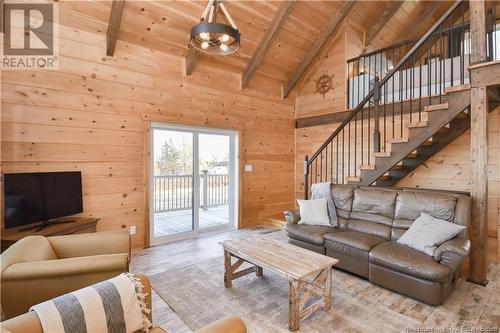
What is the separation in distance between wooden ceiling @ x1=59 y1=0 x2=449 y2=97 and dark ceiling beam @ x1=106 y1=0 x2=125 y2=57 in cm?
19

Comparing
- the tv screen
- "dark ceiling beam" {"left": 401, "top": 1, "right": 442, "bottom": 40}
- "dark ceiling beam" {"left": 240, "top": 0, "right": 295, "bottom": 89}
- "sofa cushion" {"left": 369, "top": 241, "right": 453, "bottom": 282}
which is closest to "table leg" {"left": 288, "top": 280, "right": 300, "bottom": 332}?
"sofa cushion" {"left": 369, "top": 241, "right": 453, "bottom": 282}

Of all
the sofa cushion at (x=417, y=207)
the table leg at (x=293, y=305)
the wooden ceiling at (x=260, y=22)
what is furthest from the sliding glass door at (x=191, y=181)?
the sofa cushion at (x=417, y=207)

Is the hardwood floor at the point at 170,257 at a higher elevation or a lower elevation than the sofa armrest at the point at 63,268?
lower

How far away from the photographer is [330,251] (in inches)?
133

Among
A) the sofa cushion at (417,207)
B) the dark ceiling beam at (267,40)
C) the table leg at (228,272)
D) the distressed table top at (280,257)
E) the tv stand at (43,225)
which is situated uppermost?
the dark ceiling beam at (267,40)

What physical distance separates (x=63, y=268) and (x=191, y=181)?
3.03 metres

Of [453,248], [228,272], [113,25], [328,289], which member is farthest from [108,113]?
[453,248]

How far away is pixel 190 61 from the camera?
14.7 feet

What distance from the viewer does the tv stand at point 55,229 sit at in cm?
264

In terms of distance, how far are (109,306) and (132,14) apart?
12.5 feet

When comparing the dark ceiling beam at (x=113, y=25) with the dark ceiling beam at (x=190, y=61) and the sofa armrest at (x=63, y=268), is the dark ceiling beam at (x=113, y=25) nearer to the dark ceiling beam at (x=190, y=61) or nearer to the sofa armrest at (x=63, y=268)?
the dark ceiling beam at (x=190, y=61)

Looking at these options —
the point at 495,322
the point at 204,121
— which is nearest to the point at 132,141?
the point at 204,121

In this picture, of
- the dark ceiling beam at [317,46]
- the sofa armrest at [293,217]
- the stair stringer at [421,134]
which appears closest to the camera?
the stair stringer at [421,134]

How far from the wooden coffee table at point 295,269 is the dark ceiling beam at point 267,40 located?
11.5 ft
